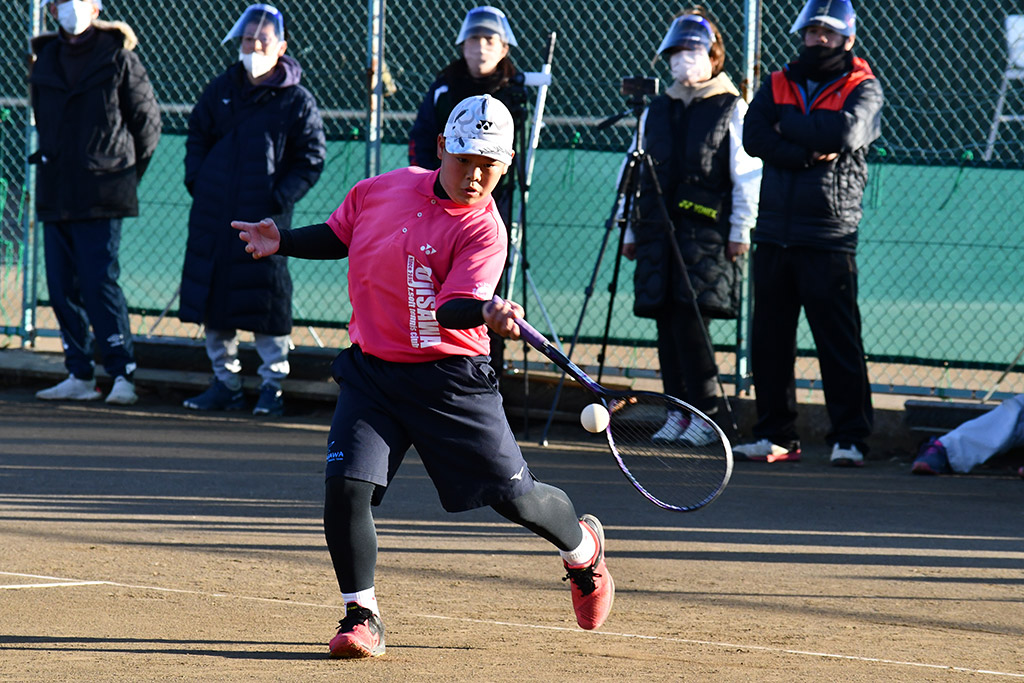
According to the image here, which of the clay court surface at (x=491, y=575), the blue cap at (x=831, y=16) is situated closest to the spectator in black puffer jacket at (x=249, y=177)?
the clay court surface at (x=491, y=575)

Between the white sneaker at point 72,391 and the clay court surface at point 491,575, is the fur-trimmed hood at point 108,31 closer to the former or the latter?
the white sneaker at point 72,391

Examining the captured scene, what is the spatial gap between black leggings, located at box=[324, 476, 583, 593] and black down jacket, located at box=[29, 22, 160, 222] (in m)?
5.68

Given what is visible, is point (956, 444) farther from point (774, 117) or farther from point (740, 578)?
point (740, 578)

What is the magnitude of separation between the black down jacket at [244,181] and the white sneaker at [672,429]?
4640mm

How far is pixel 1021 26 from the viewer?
1105 cm

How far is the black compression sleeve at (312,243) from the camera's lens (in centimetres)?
472

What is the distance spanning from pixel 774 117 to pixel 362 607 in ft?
15.0

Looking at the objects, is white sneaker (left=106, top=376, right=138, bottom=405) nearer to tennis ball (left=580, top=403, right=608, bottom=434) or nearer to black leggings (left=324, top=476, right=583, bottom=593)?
black leggings (left=324, top=476, right=583, bottom=593)

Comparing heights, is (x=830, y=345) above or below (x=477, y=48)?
below

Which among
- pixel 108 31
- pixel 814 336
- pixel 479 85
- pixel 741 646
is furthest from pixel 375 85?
pixel 741 646

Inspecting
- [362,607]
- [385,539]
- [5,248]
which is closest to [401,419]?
[362,607]

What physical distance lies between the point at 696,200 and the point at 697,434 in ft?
11.1

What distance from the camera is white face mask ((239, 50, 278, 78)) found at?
9.30 m

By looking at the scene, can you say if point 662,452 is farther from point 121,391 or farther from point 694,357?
point 121,391
